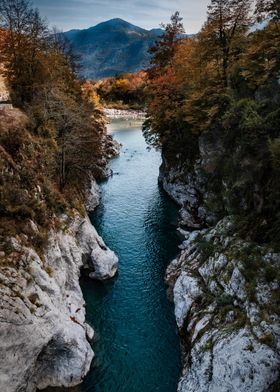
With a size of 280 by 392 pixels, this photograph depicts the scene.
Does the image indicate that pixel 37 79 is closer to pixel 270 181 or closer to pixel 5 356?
pixel 270 181

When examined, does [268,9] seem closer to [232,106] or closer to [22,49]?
[232,106]

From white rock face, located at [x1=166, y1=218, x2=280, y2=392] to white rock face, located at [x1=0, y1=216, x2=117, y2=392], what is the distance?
6.30m

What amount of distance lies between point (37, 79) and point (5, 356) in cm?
3042

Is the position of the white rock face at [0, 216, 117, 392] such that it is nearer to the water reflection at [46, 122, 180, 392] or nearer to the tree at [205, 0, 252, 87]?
the water reflection at [46, 122, 180, 392]

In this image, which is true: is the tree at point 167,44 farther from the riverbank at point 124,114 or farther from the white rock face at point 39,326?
the riverbank at point 124,114

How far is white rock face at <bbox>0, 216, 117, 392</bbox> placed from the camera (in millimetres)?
15641

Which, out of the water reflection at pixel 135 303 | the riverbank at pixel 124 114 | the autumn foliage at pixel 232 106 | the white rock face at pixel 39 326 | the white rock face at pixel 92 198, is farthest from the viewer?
the riverbank at pixel 124 114

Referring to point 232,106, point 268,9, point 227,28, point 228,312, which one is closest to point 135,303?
point 228,312

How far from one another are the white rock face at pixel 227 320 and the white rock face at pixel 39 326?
6.30 m

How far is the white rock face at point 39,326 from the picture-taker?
51.3 feet

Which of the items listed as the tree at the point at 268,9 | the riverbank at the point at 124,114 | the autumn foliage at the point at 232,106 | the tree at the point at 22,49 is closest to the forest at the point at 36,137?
the tree at the point at 22,49

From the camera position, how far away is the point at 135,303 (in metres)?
24.9

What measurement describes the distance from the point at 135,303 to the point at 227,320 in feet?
28.6

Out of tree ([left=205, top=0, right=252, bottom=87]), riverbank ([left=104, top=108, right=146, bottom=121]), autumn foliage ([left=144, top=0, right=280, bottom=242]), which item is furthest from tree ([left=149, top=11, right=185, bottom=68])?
riverbank ([left=104, top=108, right=146, bottom=121])
